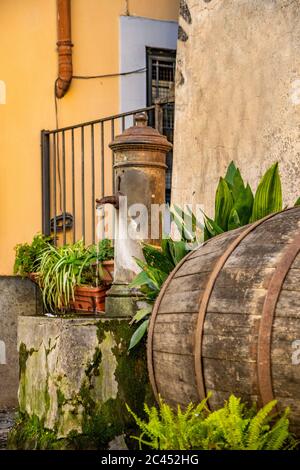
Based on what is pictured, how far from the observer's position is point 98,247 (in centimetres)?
664

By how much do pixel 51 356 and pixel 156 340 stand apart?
3.33ft

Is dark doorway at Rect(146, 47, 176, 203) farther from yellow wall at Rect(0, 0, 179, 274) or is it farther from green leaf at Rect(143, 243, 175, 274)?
green leaf at Rect(143, 243, 175, 274)

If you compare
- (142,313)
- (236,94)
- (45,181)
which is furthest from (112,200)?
(45,181)

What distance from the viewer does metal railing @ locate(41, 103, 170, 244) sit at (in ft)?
26.0

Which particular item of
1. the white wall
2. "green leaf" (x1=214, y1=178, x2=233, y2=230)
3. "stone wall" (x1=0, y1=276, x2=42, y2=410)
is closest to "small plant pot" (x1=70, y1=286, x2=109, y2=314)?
"stone wall" (x1=0, y1=276, x2=42, y2=410)

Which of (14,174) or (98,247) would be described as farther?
(14,174)

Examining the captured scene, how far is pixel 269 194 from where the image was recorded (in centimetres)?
407

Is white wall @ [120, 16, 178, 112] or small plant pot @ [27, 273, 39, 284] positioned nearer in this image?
small plant pot @ [27, 273, 39, 284]

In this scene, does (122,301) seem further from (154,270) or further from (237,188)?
(237,188)

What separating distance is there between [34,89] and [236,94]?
2.46 m

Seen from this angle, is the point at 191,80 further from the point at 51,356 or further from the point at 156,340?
the point at 156,340

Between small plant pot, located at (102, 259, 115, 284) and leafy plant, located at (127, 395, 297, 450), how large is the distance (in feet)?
9.76

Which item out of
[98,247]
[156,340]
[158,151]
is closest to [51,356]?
[156,340]

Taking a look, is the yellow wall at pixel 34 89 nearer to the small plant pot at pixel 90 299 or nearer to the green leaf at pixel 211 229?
the small plant pot at pixel 90 299
